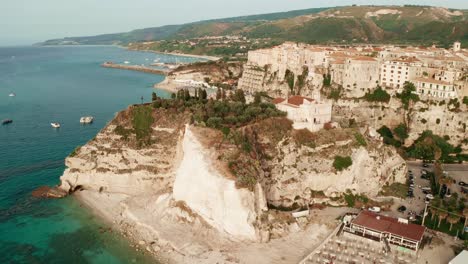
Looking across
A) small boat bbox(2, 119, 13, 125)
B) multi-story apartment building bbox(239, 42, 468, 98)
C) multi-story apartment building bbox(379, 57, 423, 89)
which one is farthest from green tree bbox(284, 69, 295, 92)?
small boat bbox(2, 119, 13, 125)

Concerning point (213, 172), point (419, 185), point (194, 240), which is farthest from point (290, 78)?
point (194, 240)

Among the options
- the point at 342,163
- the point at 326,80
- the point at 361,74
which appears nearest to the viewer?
the point at 342,163

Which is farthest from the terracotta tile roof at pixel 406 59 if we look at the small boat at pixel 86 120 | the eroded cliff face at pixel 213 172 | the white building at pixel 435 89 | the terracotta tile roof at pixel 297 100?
the small boat at pixel 86 120

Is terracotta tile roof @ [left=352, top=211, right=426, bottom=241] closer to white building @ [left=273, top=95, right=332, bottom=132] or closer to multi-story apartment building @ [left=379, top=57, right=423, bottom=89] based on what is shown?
white building @ [left=273, top=95, right=332, bottom=132]

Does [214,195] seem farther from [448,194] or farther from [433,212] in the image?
[448,194]

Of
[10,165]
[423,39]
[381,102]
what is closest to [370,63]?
[381,102]

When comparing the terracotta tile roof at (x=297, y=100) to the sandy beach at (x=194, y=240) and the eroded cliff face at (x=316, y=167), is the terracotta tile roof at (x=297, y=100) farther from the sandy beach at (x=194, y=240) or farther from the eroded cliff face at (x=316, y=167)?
the sandy beach at (x=194, y=240)
